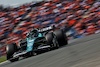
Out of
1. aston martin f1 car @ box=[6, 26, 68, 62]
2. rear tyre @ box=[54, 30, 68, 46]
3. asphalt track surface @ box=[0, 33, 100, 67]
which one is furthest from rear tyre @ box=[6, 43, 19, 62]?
rear tyre @ box=[54, 30, 68, 46]

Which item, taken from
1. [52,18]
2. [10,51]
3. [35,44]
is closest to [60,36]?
[35,44]

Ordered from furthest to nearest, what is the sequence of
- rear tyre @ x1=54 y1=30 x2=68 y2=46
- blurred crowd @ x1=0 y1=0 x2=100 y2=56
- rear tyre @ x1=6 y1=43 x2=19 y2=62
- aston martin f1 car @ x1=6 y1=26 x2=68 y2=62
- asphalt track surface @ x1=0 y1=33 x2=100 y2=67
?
1. blurred crowd @ x1=0 y1=0 x2=100 y2=56
2. rear tyre @ x1=54 y1=30 x2=68 y2=46
3. rear tyre @ x1=6 y1=43 x2=19 y2=62
4. aston martin f1 car @ x1=6 y1=26 x2=68 y2=62
5. asphalt track surface @ x1=0 y1=33 x2=100 y2=67

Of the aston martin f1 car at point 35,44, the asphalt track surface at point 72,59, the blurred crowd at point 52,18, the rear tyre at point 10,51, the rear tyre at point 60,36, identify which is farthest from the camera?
the blurred crowd at point 52,18

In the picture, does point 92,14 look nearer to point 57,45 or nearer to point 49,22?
point 49,22

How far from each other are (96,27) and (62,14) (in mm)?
2844

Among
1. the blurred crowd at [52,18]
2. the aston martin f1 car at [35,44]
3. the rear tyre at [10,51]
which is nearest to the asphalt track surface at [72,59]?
the aston martin f1 car at [35,44]

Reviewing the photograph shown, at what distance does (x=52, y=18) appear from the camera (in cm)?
1403

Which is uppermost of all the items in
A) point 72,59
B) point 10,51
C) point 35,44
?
point 72,59

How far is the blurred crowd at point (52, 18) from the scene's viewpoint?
495 inches

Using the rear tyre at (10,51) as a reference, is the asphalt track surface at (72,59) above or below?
above

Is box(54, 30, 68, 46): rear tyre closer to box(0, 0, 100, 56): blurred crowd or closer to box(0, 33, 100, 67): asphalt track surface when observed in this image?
box(0, 33, 100, 67): asphalt track surface

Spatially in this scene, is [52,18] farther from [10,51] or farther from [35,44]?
[10,51]

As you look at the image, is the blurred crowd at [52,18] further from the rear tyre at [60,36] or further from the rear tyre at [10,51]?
the rear tyre at [10,51]

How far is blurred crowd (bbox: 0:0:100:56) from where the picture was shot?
12.6m
